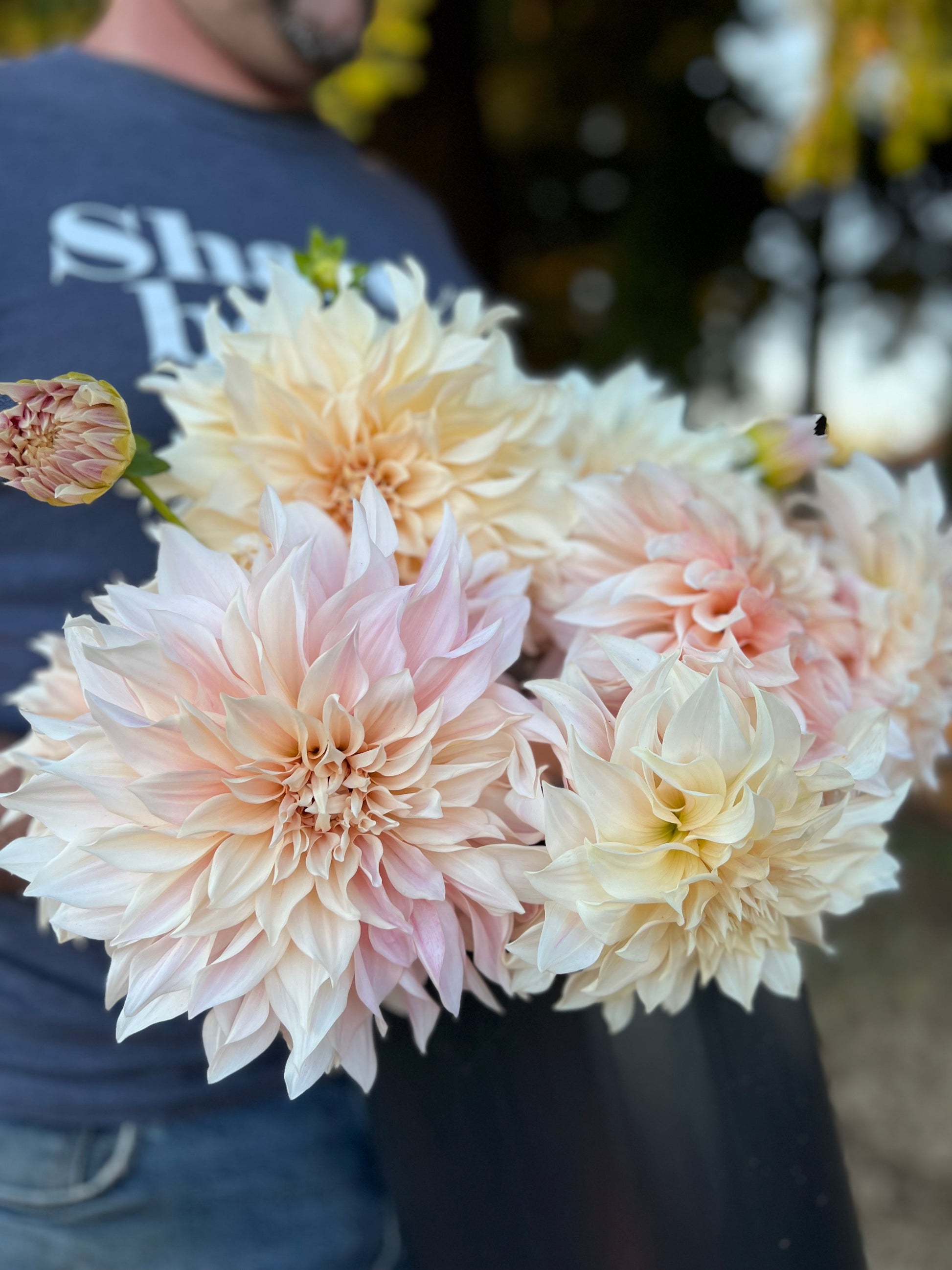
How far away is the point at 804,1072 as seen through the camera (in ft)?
1.71

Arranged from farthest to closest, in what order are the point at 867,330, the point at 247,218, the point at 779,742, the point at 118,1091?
1. the point at 867,330
2. the point at 247,218
3. the point at 118,1091
4. the point at 779,742

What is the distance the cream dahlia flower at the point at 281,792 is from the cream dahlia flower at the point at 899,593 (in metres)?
0.21

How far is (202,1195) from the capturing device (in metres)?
0.80

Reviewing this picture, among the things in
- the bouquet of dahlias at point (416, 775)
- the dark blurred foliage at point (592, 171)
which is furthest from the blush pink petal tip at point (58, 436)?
the dark blurred foliage at point (592, 171)

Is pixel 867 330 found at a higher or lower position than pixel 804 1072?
lower

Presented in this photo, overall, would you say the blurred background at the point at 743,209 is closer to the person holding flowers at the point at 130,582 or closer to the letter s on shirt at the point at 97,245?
the person holding flowers at the point at 130,582

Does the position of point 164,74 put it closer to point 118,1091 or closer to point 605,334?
point 118,1091

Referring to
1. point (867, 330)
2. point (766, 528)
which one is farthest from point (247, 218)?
point (867, 330)

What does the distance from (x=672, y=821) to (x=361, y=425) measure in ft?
0.86

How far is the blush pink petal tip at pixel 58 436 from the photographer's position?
1.41 ft

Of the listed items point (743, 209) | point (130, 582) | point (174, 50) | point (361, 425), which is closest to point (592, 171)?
point (743, 209)

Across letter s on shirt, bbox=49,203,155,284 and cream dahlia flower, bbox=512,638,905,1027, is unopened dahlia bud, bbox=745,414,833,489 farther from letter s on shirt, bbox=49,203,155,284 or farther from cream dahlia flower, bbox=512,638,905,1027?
letter s on shirt, bbox=49,203,155,284

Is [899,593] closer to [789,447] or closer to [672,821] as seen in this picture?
[789,447]

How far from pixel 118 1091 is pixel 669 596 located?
23.9 inches
